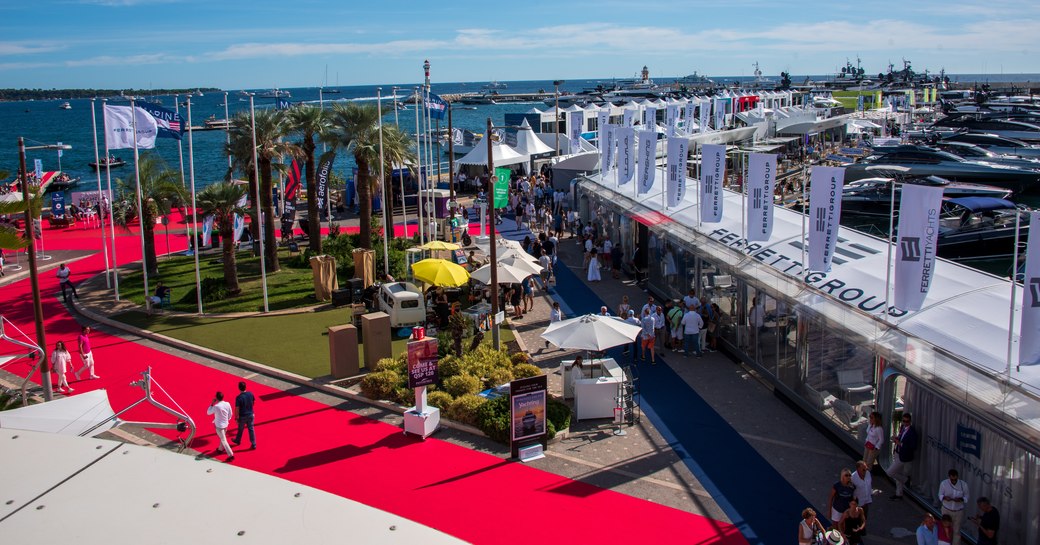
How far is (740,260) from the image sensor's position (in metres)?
20.6

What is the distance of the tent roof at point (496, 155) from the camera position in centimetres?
4584

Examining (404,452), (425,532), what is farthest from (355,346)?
(425,532)

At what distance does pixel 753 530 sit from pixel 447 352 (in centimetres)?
1017

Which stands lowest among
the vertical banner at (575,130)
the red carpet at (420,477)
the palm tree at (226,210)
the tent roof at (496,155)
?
the red carpet at (420,477)

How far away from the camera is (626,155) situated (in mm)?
32031

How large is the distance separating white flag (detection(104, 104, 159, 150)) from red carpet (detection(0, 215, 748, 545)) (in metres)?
8.09

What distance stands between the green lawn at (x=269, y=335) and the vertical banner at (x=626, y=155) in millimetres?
10830

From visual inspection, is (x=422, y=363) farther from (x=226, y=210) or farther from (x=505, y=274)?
(x=226, y=210)

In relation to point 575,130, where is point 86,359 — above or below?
below

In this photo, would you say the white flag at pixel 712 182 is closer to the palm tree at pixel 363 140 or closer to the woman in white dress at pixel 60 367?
the palm tree at pixel 363 140

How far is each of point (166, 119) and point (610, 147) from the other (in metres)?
17.4

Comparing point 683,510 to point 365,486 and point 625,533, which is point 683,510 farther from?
point 365,486

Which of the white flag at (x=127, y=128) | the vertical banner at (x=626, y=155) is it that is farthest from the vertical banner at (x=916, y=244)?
the white flag at (x=127, y=128)

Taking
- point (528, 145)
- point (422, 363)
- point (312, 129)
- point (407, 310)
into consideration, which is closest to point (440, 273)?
point (407, 310)
